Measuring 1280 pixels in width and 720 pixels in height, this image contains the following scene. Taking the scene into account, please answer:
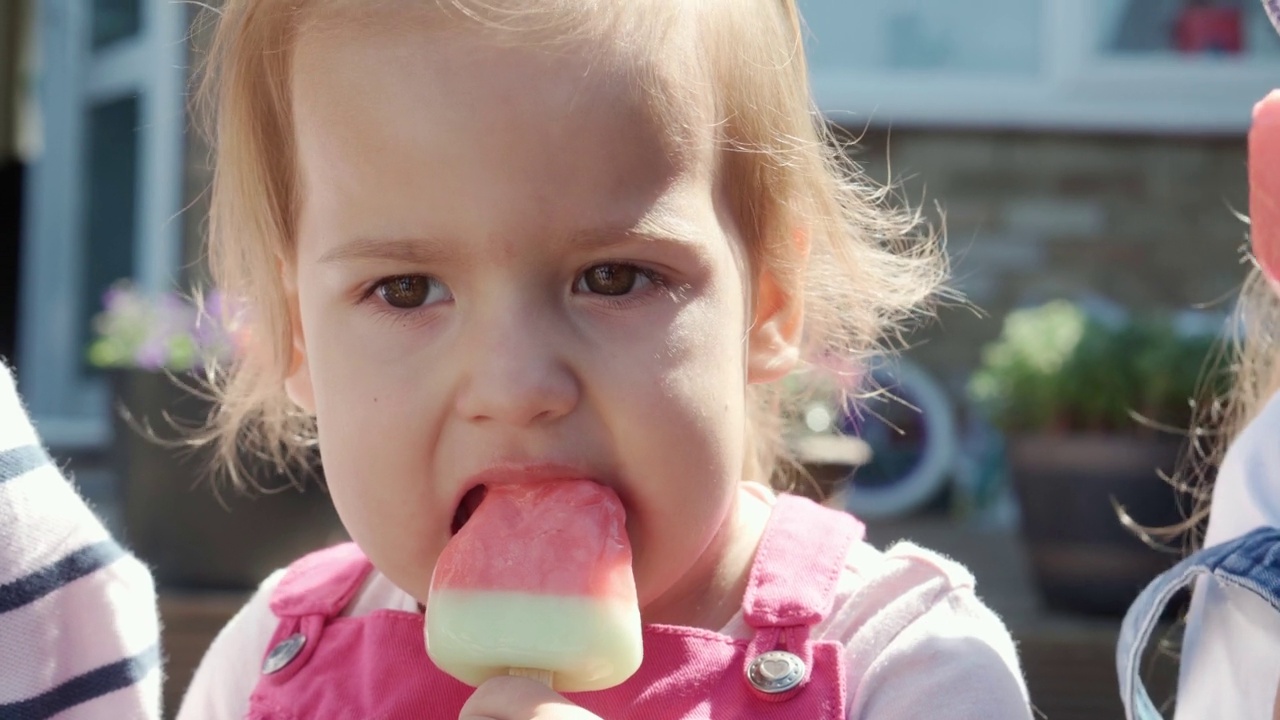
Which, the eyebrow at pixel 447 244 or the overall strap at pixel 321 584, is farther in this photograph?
the overall strap at pixel 321 584

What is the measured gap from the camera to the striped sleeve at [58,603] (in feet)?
3.97

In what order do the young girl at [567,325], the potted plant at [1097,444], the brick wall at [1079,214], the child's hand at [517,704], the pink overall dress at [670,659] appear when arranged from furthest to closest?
the brick wall at [1079,214], the potted plant at [1097,444], the pink overall dress at [670,659], the young girl at [567,325], the child's hand at [517,704]

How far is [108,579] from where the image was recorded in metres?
1.30

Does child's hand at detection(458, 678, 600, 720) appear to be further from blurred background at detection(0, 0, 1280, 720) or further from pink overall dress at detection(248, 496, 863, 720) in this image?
blurred background at detection(0, 0, 1280, 720)

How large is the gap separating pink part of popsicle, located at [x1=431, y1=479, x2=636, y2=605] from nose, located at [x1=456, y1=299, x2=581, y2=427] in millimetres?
71

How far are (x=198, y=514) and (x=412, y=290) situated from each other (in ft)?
7.88

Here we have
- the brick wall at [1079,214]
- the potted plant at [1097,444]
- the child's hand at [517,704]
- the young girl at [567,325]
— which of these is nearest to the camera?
the child's hand at [517,704]

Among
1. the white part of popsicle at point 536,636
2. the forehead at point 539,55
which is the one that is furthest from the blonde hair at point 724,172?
the white part of popsicle at point 536,636

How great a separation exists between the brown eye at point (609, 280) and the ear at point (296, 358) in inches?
17.0

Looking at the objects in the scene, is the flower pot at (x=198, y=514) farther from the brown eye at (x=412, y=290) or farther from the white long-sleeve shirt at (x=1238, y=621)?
the white long-sleeve shirt at (x=1238, y=621)

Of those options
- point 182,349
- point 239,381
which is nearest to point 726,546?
point 239,381

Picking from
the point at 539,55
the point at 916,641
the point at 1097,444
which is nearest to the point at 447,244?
the point at 539,55

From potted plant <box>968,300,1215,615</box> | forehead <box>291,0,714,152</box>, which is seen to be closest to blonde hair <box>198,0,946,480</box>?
forehead <box>291,0,714,152</box>

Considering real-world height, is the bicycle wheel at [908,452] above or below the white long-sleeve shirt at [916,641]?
below
